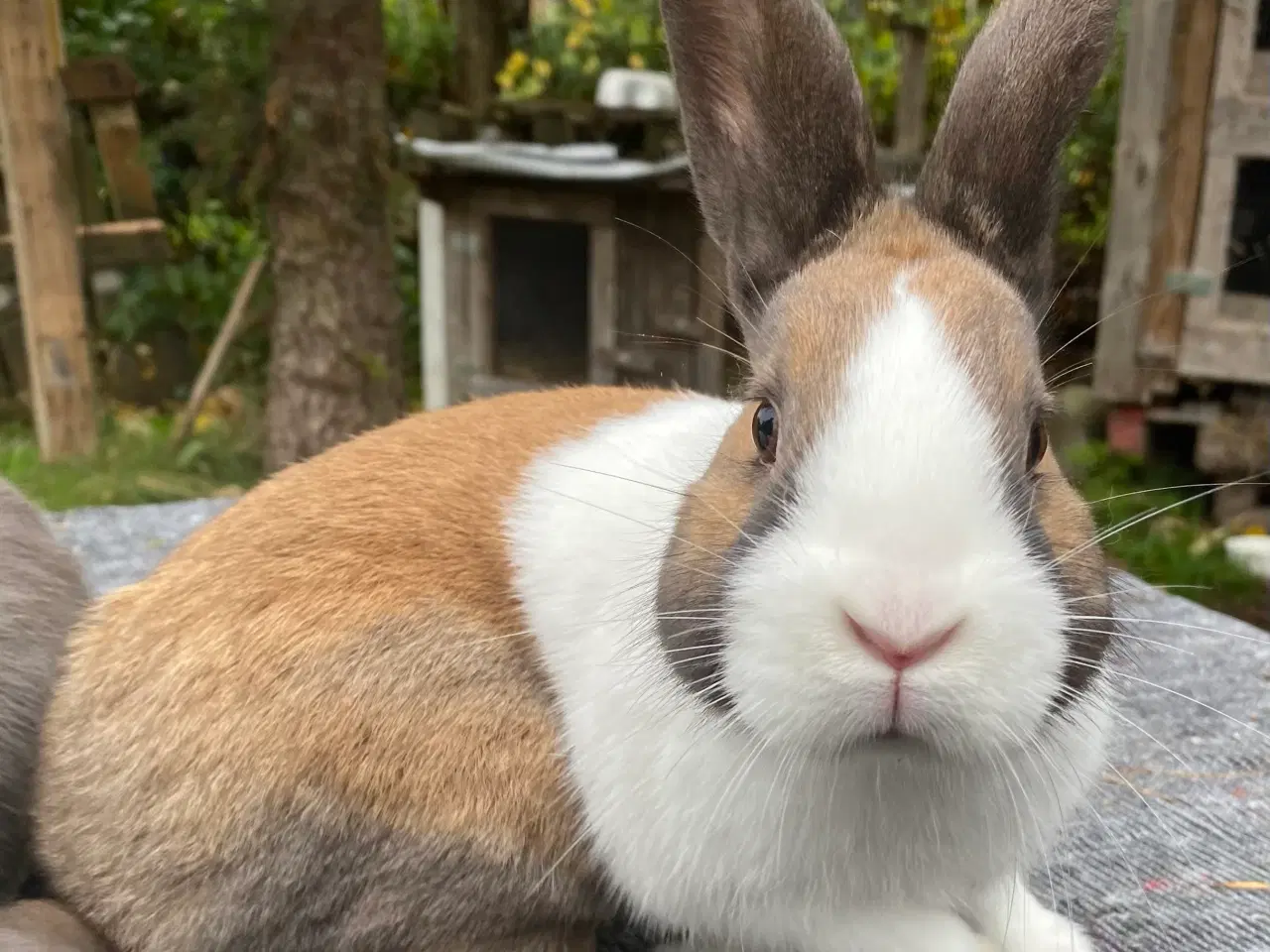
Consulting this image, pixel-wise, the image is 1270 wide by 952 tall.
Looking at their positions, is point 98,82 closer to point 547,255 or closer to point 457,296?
point 457,296

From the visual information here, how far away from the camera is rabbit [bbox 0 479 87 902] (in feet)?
2.90

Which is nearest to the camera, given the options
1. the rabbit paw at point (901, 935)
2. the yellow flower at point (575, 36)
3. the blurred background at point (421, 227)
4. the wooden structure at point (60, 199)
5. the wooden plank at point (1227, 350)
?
the rabbit paw at point (901, 935)

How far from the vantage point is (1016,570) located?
2.06 feet

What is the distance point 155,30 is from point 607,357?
113cm

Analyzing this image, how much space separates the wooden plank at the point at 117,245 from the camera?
234cm

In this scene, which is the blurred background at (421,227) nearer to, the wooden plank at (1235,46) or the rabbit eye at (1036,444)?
the wooden plank at (1235,46)

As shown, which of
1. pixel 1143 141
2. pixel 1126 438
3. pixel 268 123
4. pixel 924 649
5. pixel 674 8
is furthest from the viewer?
pixel 1126 438

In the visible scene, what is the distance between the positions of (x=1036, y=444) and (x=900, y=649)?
0.75ft

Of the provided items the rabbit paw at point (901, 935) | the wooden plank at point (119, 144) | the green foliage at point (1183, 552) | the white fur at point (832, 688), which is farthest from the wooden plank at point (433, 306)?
the rabbit paw at point (901, 935)

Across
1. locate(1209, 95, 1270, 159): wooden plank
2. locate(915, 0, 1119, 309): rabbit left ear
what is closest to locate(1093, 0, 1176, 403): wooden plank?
locate(1209, 95, 1270, 159): wooden plank

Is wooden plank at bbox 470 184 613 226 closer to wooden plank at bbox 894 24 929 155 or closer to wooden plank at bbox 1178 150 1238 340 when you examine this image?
wooden plank at bbox 894 24 929 155

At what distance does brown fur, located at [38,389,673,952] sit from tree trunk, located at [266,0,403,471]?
1.23m

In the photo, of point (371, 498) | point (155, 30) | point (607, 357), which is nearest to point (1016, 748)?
point (371, 498)

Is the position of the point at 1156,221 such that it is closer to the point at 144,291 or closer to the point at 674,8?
the point at 674,8
